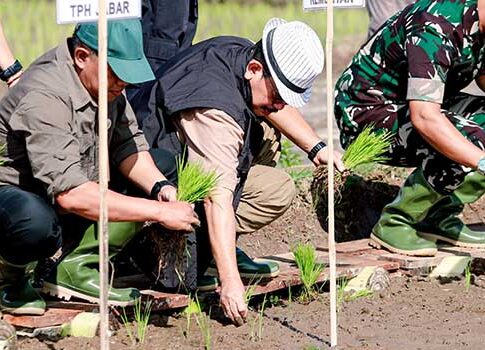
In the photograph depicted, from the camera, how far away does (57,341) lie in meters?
4.58

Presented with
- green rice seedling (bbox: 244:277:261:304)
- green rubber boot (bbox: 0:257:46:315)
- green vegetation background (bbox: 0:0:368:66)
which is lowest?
green rice seedling (bbox: 244:277:261:304)

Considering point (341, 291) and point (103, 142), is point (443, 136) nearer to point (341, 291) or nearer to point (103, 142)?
point (341, 291)

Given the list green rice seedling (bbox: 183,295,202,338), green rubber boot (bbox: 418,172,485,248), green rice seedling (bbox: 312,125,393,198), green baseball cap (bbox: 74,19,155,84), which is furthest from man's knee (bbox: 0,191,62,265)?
green rubber boot (bbox: 418,172,485,248)

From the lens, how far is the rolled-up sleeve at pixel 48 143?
437 cm

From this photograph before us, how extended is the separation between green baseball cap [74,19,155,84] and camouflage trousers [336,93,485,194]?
1722mm

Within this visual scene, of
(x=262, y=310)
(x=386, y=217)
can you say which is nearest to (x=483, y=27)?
(x=386, y=217)

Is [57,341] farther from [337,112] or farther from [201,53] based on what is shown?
[337,112]

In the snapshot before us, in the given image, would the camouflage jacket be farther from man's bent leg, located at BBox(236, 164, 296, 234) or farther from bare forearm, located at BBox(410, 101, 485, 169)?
man's bent leg, located at BBox(236, 164, 296, 234)

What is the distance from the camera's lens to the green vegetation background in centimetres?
1212

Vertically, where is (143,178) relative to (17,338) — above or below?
above

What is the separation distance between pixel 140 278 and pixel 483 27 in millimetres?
1849

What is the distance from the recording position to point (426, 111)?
5426mm

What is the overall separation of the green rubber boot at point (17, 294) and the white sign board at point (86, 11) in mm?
1078

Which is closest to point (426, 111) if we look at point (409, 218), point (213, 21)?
point (409, 218)
